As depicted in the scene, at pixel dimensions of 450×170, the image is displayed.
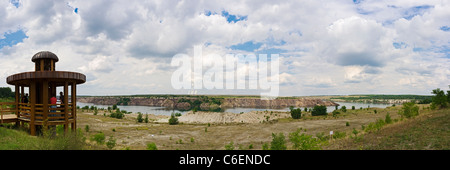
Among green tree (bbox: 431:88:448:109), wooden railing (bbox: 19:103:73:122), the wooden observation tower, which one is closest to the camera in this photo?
the wooden observation tower

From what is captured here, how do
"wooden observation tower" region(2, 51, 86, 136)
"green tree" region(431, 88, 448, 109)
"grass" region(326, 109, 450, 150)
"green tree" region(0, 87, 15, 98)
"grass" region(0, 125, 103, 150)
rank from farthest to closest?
"green tree" region(0, 87, 15, 98) < "green tree" region(431, 88, 448, 109) < "wooden observation tower" region(2, 51, 86, 136) < "grass" region(326, 109, 450, 150) < "grass" region(0, 125, 103, 150)

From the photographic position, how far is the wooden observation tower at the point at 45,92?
12.1 meters

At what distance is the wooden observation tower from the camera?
39.8 feet

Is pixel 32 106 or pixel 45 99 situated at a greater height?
pixel 45 99

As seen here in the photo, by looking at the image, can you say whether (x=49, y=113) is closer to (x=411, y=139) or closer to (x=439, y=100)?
(x=411, y=139)

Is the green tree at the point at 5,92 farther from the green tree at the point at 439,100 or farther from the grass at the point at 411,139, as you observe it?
the green tree at the point at 439,100

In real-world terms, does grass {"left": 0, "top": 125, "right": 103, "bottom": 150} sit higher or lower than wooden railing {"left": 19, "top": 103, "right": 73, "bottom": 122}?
lower

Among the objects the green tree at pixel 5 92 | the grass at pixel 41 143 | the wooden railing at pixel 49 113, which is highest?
the green tree at pixel 5 92

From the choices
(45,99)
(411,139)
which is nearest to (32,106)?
(45,99)

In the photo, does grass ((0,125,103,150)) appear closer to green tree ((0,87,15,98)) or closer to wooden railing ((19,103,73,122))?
wooden railing ((19,103,73,122))

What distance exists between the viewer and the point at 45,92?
12.3 m

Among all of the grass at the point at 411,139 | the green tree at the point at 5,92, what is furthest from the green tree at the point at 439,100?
the green tree at the point at 5,92

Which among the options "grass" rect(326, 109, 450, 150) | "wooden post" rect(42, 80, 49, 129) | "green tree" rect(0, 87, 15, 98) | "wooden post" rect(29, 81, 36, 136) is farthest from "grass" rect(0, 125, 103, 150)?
"green tree" rect(0, 87, 15, 98)
